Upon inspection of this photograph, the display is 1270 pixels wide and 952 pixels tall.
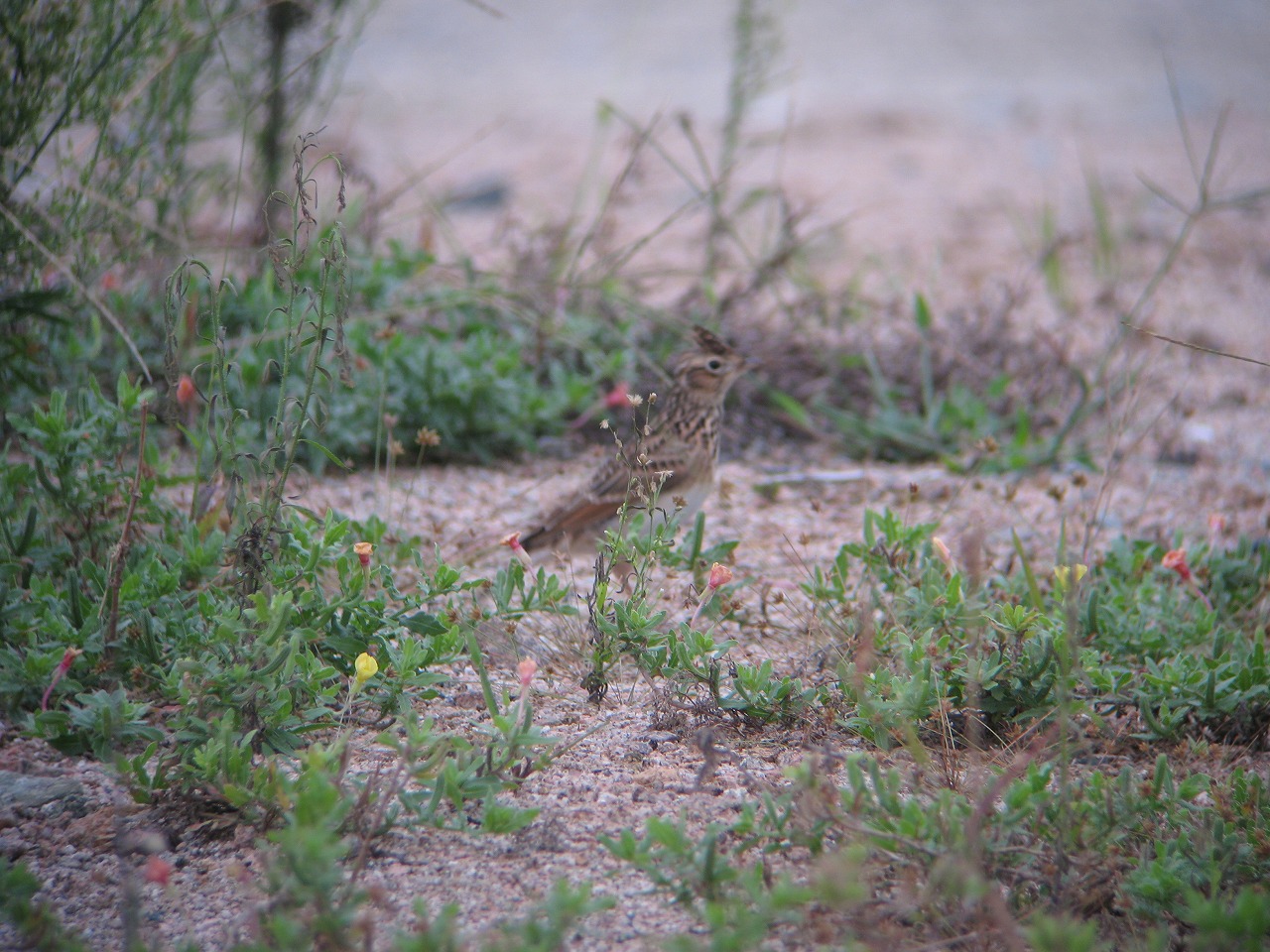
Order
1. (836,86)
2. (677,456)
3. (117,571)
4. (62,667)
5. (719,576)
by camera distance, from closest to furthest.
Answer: (62,667), (117,571), (719,576), (677,456), (836,86)

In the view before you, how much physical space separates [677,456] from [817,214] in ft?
8.65

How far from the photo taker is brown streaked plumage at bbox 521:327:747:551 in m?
4.04

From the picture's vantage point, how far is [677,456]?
452cm

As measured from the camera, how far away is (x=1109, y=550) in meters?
3.85

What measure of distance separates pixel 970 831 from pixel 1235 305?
632cm

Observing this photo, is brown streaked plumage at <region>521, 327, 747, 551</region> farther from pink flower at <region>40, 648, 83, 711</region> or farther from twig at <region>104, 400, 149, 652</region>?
pink flower at <region>40, 648, 83, 711</region>

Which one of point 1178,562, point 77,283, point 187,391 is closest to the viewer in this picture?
point 77,283

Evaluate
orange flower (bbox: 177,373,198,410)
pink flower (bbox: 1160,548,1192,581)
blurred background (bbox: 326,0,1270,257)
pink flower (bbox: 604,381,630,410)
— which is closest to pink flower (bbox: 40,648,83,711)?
orange flower (bbox: 177,373,198,410)

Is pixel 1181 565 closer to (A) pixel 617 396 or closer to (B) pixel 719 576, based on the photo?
(B) pixel 719 576

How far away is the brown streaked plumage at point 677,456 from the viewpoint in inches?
159

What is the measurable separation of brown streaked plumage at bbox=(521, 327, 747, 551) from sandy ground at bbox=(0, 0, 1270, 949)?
175 mm

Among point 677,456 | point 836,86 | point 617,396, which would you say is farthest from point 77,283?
point 836,86

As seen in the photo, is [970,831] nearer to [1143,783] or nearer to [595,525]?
[1143,783]

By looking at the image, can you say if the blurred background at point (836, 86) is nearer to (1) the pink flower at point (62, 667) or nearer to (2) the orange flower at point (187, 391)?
(2) the orange flower at point (187, 391)
